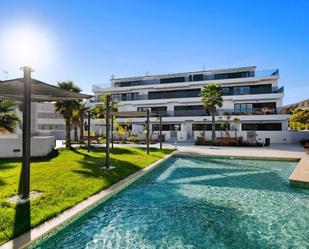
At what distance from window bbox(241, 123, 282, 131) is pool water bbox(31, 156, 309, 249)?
2414 centimetres

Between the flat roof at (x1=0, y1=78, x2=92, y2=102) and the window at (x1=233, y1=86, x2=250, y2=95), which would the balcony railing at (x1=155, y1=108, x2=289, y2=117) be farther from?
the flat roof at (x1=0, y1=78, x2=92, y2=102)

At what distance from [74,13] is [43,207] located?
888 centimetres

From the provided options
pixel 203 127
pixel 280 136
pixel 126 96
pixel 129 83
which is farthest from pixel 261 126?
pixel 129 83

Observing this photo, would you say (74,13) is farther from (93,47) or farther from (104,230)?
(104,230)

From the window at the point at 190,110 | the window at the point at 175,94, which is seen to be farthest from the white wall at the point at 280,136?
the window at the point at 175,94

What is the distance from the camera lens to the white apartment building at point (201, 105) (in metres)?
31.5

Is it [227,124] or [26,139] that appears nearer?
[26,139]

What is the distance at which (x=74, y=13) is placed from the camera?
10.9 m

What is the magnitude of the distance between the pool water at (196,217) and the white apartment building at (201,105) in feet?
76.1

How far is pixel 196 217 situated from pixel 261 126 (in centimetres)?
3002

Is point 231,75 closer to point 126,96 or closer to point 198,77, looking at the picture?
point 198,77

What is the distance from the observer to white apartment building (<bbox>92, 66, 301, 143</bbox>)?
3145cm

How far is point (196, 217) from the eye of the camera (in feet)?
20.2

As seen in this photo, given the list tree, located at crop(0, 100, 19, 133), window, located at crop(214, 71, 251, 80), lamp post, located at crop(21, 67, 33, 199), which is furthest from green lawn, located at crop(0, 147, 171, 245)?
window, located at crop(214, 71, 251, 80)
